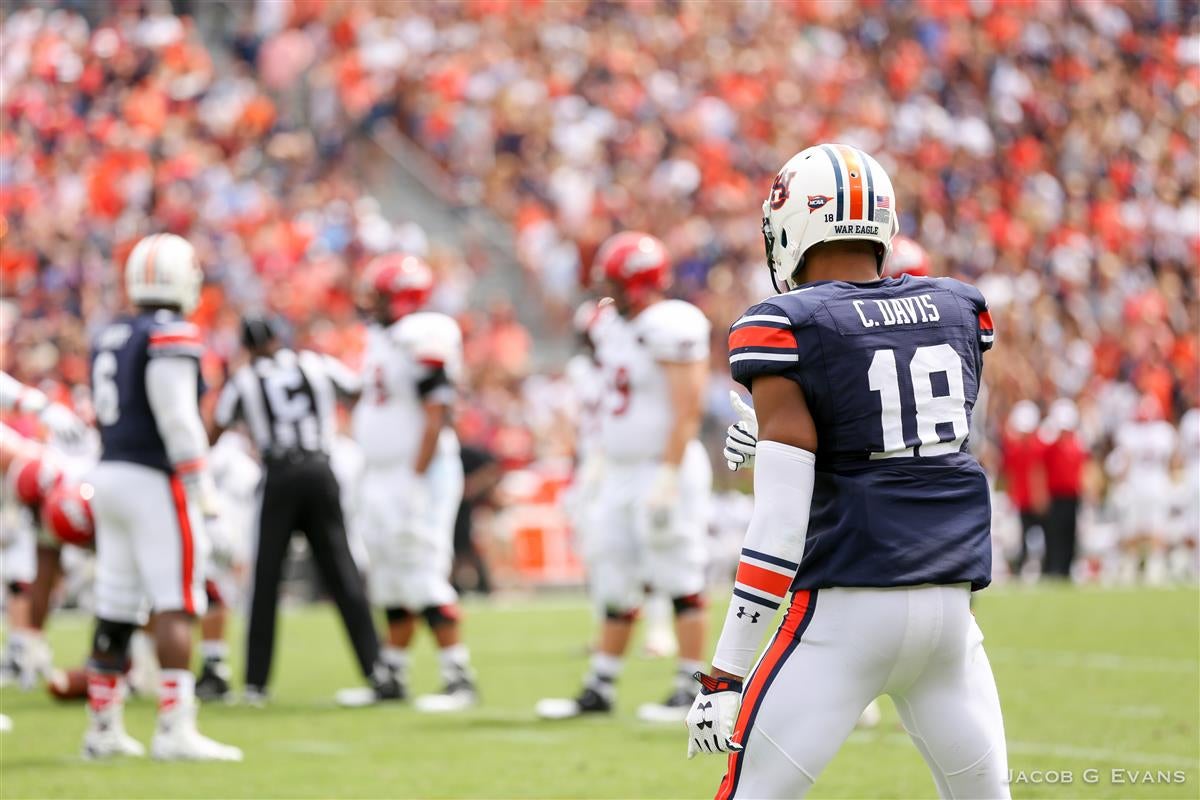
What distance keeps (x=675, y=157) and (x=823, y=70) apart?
4.08 meters

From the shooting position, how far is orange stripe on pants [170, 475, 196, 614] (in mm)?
7562

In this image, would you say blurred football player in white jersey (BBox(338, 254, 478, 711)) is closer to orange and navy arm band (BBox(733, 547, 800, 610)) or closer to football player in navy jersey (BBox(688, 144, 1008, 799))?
football player in navy jersey (BBox(688, 144, 1008, 799))

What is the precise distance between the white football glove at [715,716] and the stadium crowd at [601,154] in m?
11.9

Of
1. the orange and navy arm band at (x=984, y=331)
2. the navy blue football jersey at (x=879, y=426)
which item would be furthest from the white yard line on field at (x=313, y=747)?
the orange and navy arm band at (x=984, y=331)

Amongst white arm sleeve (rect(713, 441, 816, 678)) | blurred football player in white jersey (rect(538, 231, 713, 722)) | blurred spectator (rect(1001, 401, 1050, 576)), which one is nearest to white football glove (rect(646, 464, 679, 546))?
blurred football player in white jersey (rect(538, 231, 713, 722))

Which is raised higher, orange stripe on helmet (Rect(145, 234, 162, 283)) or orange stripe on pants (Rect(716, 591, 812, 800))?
orange stripe on helmet (Rect(145, 234, 162, 283))

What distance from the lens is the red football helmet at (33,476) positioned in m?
9.41

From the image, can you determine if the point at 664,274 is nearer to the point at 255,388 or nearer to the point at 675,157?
the point at 255,388

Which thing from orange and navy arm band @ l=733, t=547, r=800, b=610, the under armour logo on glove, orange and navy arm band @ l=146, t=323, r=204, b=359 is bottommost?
the under armour logo on glove

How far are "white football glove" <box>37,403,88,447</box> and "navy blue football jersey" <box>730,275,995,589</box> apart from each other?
5.21 meters

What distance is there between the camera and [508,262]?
2259 cm

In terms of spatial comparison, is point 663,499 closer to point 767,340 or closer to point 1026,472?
point 767,340

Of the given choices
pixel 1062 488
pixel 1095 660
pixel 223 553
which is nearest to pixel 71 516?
pixel 223 553

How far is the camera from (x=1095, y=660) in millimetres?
10695
